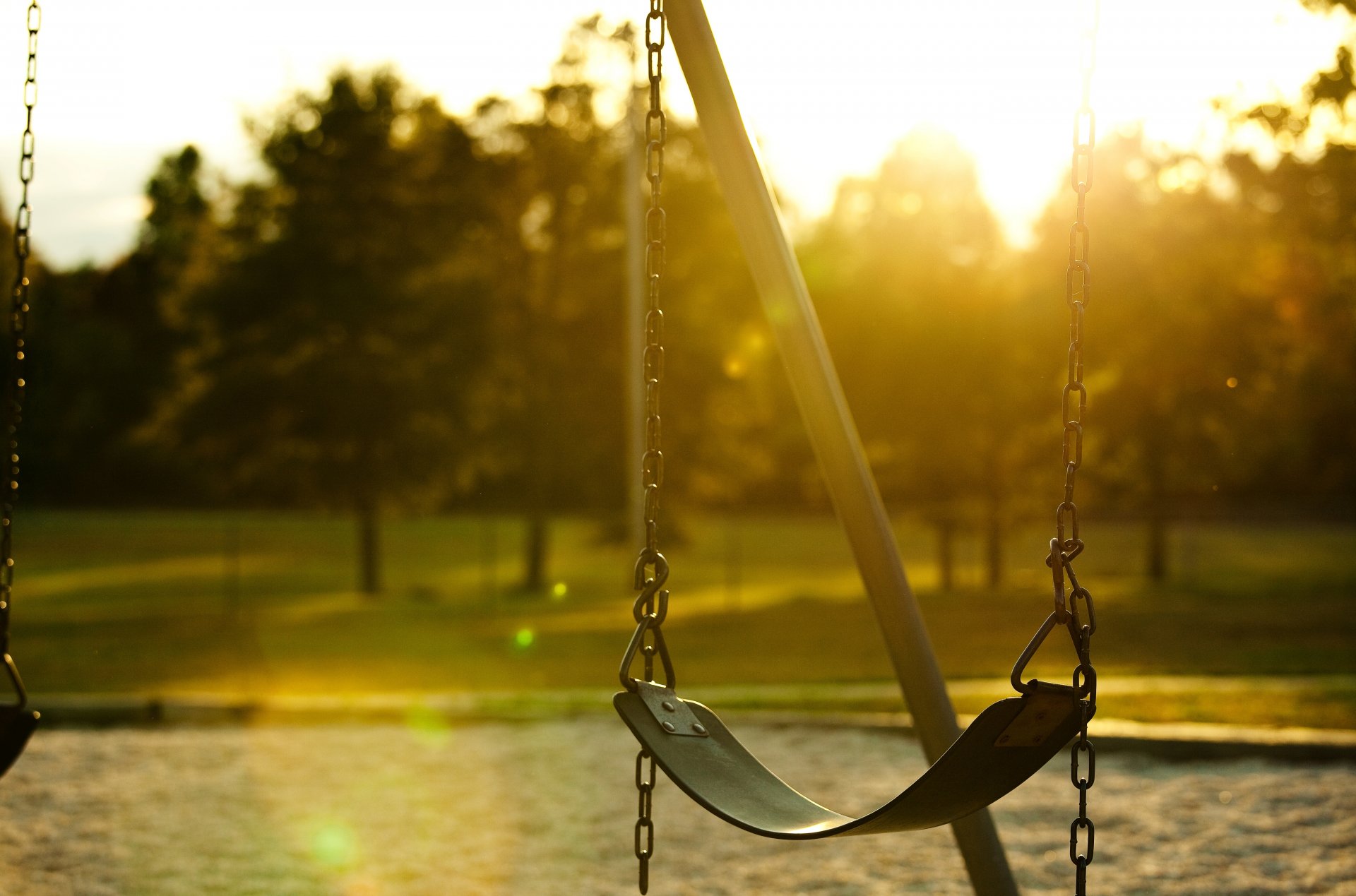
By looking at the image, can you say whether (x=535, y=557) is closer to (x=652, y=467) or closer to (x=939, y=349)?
(x=939, y=349)

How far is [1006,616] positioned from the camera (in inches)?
602

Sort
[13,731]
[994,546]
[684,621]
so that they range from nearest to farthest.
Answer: [13,731]
[684,621]
[994,546]

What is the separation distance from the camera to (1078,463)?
2.46 m

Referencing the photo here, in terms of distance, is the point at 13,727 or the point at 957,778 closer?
the point at 957,778

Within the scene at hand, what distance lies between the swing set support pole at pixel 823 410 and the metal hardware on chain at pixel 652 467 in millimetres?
318

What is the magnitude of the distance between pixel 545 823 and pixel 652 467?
2580 millimetres

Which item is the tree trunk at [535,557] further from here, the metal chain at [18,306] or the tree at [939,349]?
the metal chain at [18,306]

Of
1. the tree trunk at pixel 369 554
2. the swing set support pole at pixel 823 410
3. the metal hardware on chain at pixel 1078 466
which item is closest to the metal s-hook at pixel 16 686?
the swing set support pole at pixel 823 410

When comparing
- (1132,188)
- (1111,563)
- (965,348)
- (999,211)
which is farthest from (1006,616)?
(1111,563)

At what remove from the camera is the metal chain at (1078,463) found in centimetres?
246

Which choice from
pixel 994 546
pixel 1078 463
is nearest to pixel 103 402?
pixel 994 546

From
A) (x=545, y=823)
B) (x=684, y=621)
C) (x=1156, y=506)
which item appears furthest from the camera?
(x=1156, y=506)

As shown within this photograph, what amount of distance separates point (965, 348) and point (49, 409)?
2688 cm

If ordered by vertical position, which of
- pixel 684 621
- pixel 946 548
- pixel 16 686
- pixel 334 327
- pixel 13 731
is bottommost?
A: pixel 684 621
